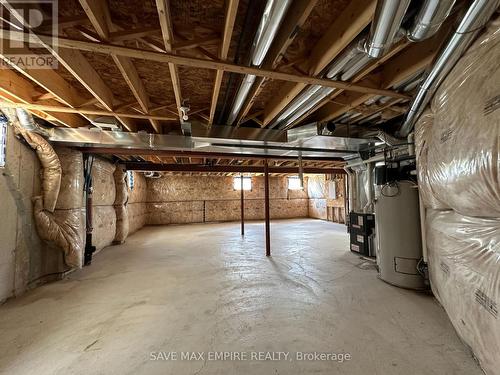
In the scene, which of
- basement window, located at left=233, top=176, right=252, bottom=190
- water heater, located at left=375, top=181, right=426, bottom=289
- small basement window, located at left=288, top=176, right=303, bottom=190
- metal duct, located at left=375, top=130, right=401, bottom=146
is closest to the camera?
water heater, located at left=375, top=181, right=426, bottom=289

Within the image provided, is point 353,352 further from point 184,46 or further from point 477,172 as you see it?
point 184,46

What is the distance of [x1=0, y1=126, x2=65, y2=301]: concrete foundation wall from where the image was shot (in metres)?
2.26

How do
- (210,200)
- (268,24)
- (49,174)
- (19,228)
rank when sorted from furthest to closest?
(210,200) < (49,174) < (19,228) < (268,24)

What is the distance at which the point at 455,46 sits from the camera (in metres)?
1.19

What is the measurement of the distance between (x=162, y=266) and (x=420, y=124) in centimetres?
383

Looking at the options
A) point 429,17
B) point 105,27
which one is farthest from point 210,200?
point 429,17

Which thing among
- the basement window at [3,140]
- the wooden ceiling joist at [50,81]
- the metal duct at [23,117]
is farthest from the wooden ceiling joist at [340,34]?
the basement window at [3,140]

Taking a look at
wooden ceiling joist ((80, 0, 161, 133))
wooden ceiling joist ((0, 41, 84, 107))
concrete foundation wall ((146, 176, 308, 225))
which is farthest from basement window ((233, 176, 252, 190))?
wooden ceiling joist ((80, 0, 161, 133))

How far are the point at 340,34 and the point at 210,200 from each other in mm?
8580

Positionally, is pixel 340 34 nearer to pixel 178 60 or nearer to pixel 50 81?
pixel 178 60

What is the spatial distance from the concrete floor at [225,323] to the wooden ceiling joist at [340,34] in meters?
2.04

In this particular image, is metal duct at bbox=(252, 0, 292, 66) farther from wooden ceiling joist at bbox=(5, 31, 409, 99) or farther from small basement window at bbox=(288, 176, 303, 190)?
small basement window at bbox=(288, 176, 303, 190)

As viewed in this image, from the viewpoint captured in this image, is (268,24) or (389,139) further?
(389,139)

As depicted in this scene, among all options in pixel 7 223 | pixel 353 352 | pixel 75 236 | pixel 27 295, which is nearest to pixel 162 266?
pixel 75 236
